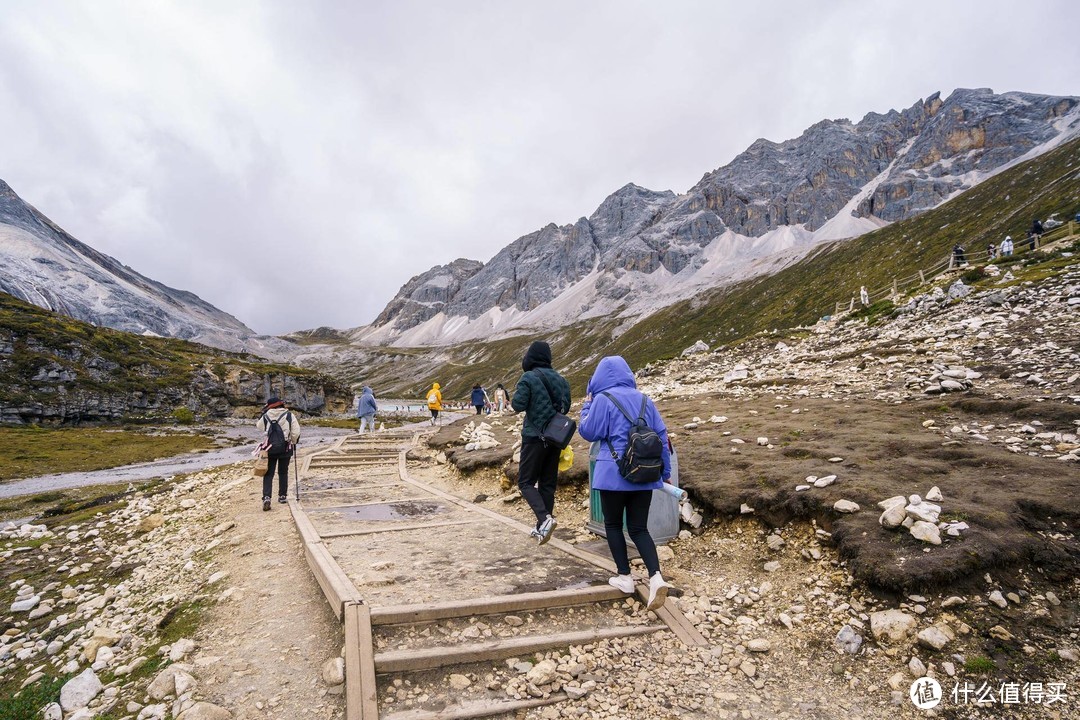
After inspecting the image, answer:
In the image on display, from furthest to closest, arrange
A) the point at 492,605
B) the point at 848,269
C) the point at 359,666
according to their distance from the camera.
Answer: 1. the point at 848,269
2. the point at 492,605
3. the point at 359,666

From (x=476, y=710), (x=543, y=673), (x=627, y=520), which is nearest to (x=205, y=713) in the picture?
(x=476, y=710)

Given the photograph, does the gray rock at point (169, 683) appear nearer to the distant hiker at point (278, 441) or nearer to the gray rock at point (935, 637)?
the gray rock at point (935, 637)

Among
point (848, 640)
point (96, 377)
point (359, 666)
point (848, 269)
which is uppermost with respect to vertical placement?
point (848, 269)

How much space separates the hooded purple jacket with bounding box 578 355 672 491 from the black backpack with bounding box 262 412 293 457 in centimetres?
929

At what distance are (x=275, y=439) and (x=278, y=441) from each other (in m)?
0.09

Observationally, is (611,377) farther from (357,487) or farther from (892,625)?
(357,487)

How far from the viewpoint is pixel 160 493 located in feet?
60.1

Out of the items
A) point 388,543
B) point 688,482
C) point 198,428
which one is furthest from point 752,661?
point 198,428

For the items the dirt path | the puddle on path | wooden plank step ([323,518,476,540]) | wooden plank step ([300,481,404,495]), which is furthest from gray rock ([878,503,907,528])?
wooden plank step ([300,481,404,495])

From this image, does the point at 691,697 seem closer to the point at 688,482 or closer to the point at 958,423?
the point at 688,482

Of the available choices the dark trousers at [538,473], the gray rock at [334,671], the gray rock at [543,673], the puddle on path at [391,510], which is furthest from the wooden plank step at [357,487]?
the gray rock at [543,673]

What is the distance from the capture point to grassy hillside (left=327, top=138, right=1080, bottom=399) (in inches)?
3716

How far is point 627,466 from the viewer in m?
5.73

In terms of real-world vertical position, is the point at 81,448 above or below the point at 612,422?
below
